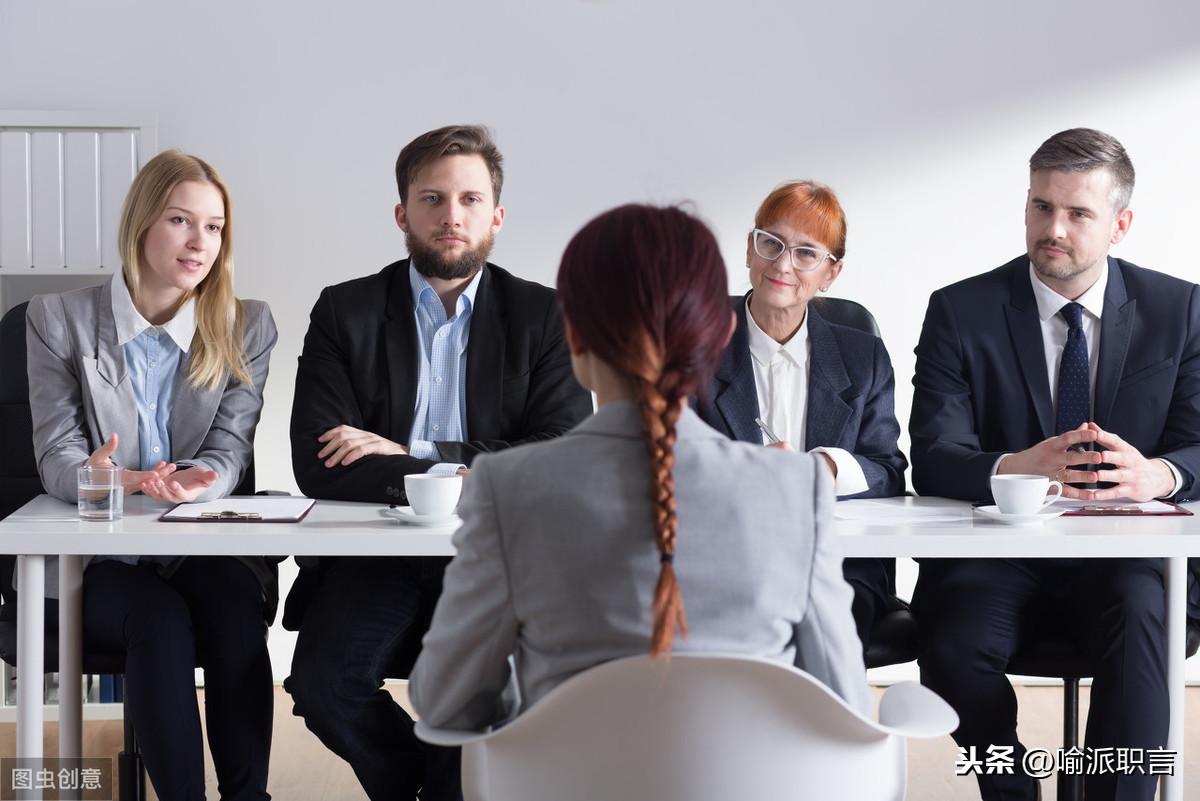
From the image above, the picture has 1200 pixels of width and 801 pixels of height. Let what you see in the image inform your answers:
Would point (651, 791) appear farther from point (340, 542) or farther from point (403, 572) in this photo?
point (403, 572)

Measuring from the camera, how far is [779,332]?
260 cm

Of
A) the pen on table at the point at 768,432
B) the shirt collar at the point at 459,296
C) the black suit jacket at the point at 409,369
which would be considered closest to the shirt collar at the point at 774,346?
the pen on table at the point at 768,432

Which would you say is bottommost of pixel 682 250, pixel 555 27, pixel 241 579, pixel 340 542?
pixel 241 579

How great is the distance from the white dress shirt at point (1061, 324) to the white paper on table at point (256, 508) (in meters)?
1.51

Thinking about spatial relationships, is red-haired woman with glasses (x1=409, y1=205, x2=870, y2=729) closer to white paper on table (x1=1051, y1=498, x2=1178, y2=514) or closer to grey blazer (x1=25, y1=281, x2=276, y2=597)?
white paper on table (x1=1051, y1=498, x2=1178, y2=514)

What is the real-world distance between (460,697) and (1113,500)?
1.50 meters

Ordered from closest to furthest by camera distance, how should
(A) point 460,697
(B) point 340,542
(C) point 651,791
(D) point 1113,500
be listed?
(C) point 651,791 < (A) point 460,697 < (B) point 340,542 < (D) point 1113,500

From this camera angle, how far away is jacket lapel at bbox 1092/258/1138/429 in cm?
248

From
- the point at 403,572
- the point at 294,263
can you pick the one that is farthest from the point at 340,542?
the point at 294,263

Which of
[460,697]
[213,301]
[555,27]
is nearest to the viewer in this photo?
[460,697]

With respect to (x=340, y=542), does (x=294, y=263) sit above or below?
above

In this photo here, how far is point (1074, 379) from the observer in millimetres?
2494

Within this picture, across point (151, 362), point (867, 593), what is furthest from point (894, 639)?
point (151, 362)

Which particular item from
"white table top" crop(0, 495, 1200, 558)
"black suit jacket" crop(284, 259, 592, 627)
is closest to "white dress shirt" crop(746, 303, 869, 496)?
"black suit jacket" crop(284, 259, 592, 627)
